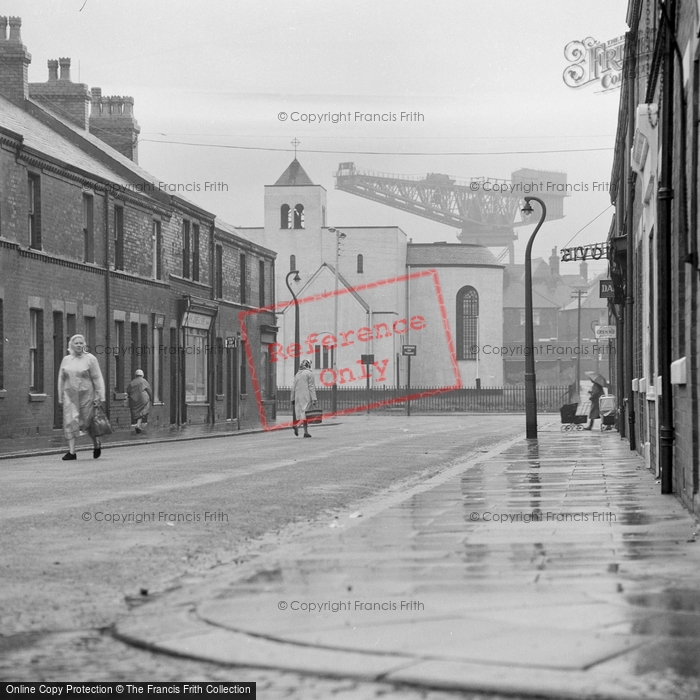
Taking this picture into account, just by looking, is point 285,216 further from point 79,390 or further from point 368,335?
point 79,390

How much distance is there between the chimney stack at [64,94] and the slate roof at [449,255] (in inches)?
2054

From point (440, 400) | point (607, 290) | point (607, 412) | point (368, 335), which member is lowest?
point (440, 400)

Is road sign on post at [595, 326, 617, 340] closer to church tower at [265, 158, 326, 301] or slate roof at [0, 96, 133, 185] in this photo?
slate roof at [0, 96, 133, 185]

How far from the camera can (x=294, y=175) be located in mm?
87562

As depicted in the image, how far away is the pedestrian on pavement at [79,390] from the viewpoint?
1873cm

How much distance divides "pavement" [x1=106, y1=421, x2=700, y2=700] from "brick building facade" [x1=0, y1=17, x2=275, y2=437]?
19258mm

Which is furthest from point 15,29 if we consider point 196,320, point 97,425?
point 97,425

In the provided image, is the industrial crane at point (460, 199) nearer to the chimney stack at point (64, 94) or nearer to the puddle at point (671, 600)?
the chimney stack at point (64, 94)

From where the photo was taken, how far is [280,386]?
81.3m

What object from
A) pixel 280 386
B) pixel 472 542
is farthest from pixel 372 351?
pixel 472 542

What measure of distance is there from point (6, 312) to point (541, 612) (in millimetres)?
23034

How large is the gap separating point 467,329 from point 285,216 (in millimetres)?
16069

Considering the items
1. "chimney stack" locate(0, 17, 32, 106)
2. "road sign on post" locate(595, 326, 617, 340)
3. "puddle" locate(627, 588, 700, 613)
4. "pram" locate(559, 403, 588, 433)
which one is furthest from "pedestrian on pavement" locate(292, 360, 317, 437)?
"puddle" locate(627, 588, 700, 613)

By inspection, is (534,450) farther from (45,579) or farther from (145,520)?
(45,579)
